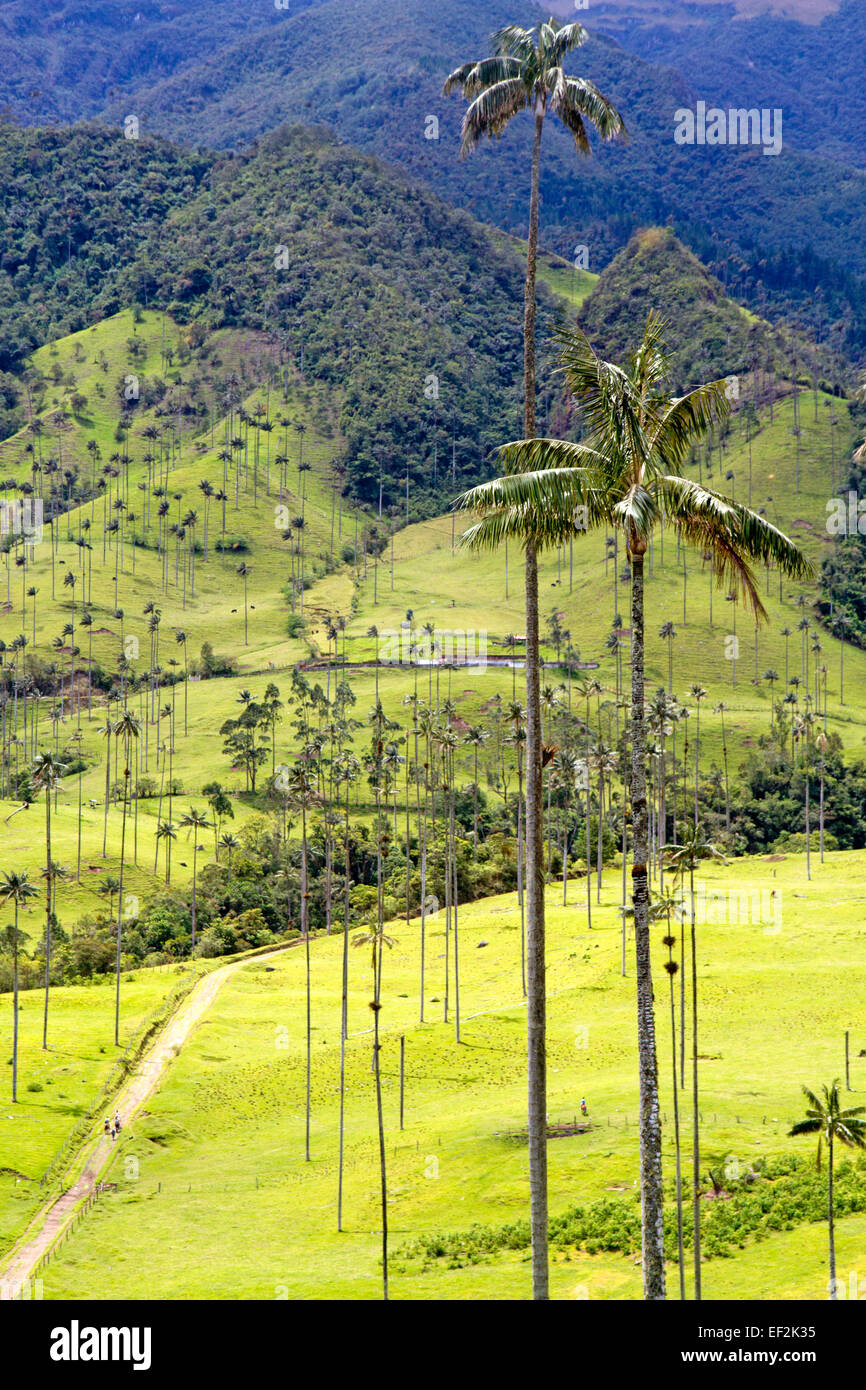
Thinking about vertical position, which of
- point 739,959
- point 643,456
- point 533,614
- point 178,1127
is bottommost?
point 178,1127

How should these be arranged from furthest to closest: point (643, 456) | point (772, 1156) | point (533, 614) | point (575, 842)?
point (575, 842) → point (772, 1156) → point (533, 614) → point (643, 456)

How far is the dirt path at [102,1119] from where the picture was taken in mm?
65812

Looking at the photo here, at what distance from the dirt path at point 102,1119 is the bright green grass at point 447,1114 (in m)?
1.45

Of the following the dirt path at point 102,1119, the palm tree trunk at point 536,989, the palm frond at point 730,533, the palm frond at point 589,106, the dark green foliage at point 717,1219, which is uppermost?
the palm frond at point 589,106

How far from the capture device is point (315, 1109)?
306 ft

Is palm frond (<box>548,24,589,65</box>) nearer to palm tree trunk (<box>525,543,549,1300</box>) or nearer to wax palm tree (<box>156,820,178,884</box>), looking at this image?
palm tree trunk (<box>525,543,549,1300</box>)

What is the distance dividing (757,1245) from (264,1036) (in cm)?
5891

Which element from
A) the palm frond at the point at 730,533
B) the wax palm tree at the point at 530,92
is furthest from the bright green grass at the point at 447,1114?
the wax palm tree at the point at 530,92

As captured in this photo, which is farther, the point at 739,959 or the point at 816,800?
the point at 816,800

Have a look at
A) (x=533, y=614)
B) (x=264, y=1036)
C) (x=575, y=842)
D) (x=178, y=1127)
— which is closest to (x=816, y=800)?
(x=575, y=842)

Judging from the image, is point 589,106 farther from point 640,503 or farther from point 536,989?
point 536,989

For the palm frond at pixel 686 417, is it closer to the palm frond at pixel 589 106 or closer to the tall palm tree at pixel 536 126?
the tall palm tree at pixel 536 126

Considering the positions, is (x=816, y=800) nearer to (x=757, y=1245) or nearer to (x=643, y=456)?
(x=757, y=1245)

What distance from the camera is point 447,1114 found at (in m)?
86.7
